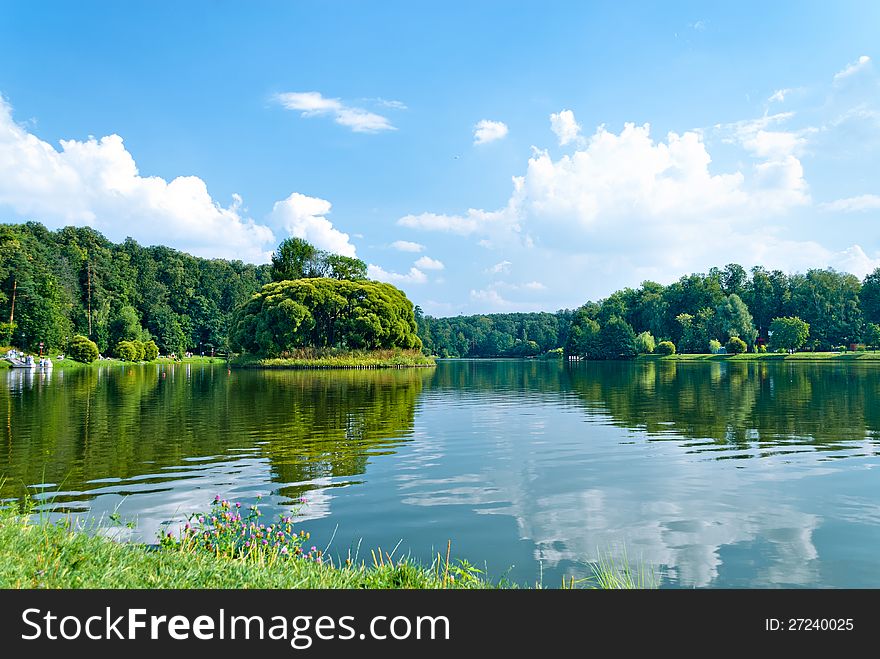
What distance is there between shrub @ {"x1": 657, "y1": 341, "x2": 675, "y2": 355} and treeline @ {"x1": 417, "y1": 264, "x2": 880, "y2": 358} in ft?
1.56

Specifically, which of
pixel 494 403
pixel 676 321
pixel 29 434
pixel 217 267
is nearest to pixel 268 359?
pixel 494 403

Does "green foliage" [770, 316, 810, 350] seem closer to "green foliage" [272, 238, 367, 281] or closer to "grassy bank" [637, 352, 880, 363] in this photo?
"grassy bank" [637, 352, 880, 363]

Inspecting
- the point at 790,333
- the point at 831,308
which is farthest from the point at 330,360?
the point at 831,308

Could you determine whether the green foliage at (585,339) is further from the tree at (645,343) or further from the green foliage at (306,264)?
the green foliage at (306,264)

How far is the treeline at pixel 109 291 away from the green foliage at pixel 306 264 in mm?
28996

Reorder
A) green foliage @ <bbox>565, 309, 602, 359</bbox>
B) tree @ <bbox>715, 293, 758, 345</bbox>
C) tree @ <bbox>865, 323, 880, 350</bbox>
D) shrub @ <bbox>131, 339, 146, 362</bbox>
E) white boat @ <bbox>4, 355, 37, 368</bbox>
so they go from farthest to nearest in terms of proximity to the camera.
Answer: green foliage @ <bbox>565, 309, 602, 359</bbox>
tree @ <bbox>715, 293, 758, 345</bbox>
tree @ <bbox>865, 323, 880, 350</bbox>
shrub @ <bbox>131, 339, 146, 362</bbox>
white boat @ <bbox>4, 355, 37, 368</bbox>

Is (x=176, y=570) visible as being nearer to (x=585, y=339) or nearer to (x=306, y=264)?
(x=306, y=264)

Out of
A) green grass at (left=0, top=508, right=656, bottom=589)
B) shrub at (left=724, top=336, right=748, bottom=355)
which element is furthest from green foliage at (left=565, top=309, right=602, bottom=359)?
green grass at (left=0, top=508, right=656, bottom=589)

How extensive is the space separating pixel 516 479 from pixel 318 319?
74232mm

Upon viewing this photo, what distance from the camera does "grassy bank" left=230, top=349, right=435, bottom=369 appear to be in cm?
7831

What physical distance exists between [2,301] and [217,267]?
66252 millimetres

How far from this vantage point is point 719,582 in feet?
25.4

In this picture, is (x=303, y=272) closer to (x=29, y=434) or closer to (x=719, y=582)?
(x=29, y=434)
